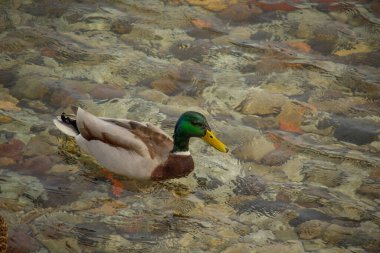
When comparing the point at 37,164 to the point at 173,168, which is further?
the point at 37,164

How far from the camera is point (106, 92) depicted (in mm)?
7461

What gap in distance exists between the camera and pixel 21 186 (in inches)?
237

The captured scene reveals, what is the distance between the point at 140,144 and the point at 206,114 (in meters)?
1.49

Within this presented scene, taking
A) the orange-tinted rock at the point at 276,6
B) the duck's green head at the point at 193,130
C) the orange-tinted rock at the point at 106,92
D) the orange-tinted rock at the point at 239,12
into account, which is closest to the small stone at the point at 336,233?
the duck's green head at the point at 193,130

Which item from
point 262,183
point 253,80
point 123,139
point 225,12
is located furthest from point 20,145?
point 225,12

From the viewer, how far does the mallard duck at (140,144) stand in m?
5.96

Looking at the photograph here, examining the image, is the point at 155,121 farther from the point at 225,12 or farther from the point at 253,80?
the point at 225,12

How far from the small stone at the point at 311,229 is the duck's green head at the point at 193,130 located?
970 mm

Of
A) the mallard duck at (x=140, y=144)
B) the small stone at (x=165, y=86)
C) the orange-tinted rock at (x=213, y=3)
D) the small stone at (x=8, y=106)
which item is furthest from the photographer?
the orange-tinted rock at (x=213, y=3)

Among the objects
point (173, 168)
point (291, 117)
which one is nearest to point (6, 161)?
point (173, 168)

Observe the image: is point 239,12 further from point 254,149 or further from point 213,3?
point 254,149

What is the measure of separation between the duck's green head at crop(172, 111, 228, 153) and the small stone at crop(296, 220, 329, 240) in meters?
0.97

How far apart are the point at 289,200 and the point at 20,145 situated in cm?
263

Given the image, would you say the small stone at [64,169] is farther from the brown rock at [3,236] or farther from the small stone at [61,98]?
the brown rock at [3,236]
